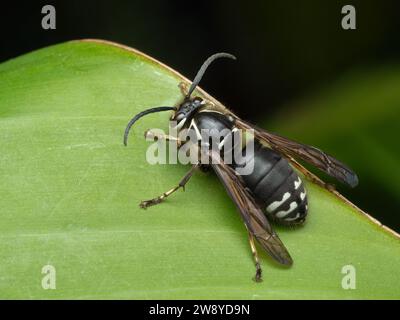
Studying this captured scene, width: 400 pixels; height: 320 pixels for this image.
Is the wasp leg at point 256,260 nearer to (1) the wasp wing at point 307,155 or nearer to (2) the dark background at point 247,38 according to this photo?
(1) the wasp wing at point 307,155

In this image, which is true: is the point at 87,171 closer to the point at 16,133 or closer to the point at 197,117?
the point at 16,133

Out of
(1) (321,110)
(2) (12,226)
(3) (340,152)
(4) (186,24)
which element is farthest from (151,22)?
(2) (12,226)

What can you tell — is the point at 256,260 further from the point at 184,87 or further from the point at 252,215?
the point at 184,87

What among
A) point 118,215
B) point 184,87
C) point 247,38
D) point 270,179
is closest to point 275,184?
point 270,179

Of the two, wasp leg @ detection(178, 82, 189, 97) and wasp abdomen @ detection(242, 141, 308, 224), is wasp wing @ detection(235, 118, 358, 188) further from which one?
wasp leg @ detection(178, 82, 189, 97)

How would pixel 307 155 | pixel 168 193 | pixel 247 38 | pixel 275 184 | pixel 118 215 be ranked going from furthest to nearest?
pixel 247 38 < pixel 307 155 < pixel 275 184 < pixel 168 193 < pixel 118 215
